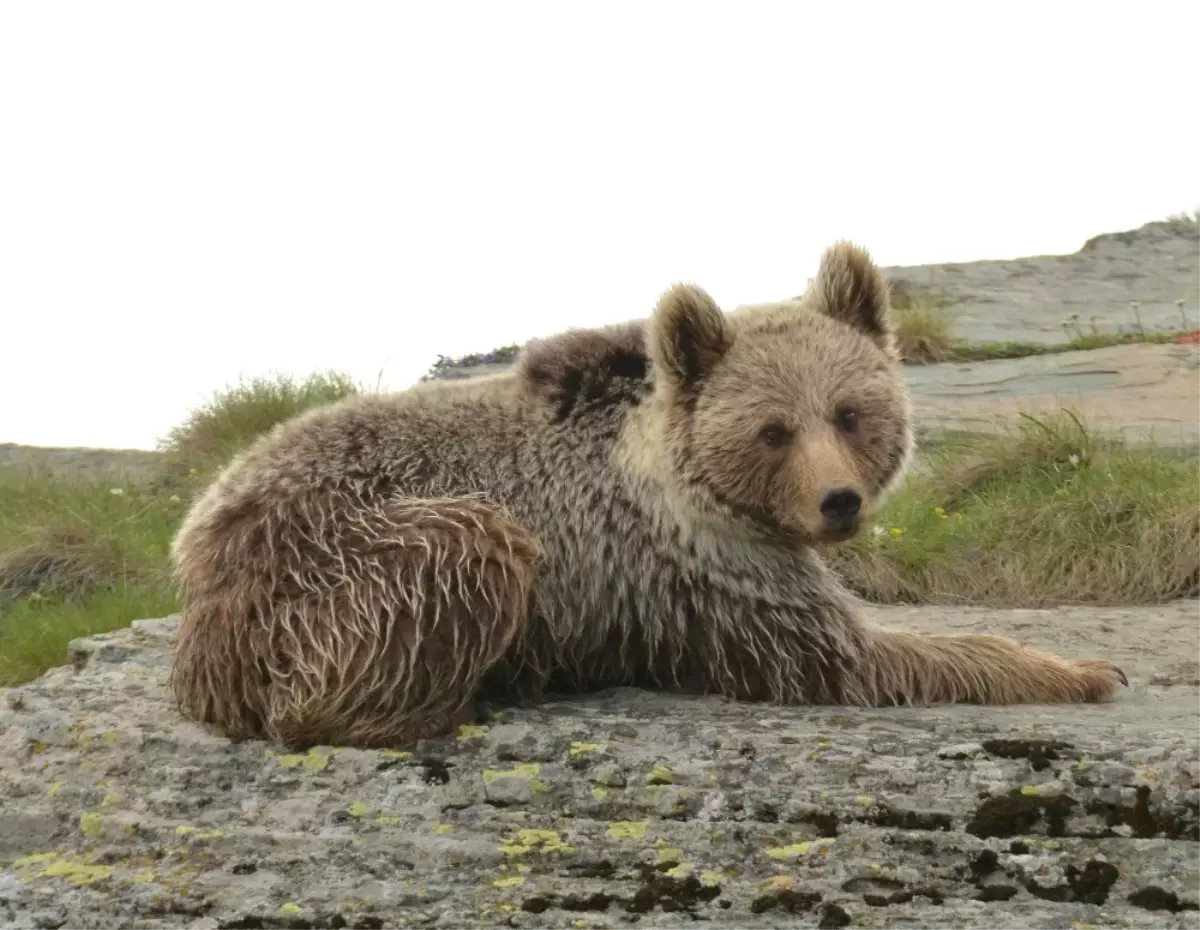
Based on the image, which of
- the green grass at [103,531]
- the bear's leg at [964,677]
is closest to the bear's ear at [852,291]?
the bear's leg at [964,677]

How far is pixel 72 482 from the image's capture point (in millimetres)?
12977

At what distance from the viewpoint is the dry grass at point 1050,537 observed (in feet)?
27.0

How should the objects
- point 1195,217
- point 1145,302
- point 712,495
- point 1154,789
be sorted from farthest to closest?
1. point 1195,217
2. point 1145,302
3. point 712,495
4. point 1154,789

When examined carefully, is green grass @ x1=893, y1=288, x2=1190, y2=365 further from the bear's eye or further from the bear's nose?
the bear's nose

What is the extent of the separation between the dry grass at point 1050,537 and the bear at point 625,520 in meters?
3.62

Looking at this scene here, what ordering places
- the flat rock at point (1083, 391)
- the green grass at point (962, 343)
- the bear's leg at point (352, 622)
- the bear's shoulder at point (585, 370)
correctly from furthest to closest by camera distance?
1. the green grass at point (962, 343)
2. the flat rock at point (1083, 391)
3. the bear's shoulder at point (585, 370)
4. the bear's leg at point (352, 622)

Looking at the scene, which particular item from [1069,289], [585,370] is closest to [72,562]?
[585,370]

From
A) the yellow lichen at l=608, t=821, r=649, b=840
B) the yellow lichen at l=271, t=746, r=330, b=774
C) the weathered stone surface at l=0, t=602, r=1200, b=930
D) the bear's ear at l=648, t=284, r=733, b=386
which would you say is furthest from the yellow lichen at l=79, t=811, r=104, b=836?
the bear's ear at l=648, t=284, r=733, b=386

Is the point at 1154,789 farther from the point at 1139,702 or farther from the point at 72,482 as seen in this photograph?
the point at 72,482

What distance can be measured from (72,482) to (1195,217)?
710 inches

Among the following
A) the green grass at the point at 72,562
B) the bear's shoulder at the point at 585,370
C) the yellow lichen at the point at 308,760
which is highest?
the bear's shoulder at the point at 585,370

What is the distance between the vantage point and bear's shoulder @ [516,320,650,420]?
4730mm

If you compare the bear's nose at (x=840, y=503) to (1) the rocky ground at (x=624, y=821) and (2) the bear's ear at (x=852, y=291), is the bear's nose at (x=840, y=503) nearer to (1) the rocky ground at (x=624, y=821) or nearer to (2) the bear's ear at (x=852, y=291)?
(1) the rocky ground at (x=624, y=821)

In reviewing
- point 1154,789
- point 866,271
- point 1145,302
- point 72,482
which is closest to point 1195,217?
point 1145,302
